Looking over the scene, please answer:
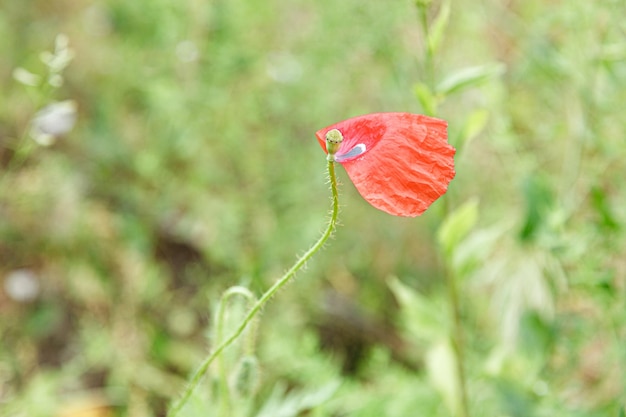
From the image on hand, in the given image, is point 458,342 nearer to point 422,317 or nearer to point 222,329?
point 422,317

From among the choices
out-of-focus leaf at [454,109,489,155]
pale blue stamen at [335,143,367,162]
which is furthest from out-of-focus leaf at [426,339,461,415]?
pale blue stamen at [335,143,367,162]

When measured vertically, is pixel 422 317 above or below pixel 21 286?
above

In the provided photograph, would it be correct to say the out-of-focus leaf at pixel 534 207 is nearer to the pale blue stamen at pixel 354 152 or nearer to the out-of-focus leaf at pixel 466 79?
the out-of-focus leaf at pixel 466 79

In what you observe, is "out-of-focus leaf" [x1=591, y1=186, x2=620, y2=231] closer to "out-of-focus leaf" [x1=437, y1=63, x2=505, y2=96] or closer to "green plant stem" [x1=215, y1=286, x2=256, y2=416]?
"out-of-focus leaf" [x1=437, y1=63, x2=505, y2=96]

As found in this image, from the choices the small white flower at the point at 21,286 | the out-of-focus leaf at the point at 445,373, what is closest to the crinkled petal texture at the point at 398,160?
the out-of-focus leaf at the point at 445,373

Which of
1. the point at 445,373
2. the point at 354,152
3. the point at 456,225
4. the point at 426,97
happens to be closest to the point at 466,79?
the point at 426,97

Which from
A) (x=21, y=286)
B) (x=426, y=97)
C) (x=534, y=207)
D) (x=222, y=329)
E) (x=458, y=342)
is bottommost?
(x=21, y=286)
